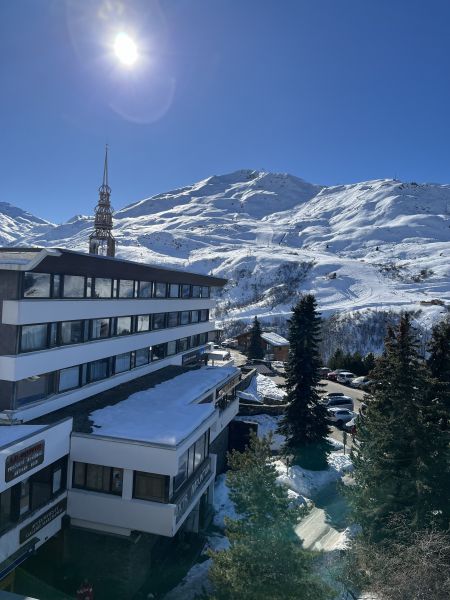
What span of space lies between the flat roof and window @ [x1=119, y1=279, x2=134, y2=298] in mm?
390

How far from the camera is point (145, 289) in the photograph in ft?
75.3

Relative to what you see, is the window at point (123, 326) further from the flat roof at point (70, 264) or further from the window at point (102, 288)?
the flat roof at point (70, 264)

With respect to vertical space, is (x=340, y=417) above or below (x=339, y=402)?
below

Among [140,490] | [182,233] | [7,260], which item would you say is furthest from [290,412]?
[182,233]

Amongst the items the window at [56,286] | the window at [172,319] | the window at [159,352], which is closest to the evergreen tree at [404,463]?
the window at [56,286]

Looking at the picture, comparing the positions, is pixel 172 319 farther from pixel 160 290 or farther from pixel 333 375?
pixel 333 375

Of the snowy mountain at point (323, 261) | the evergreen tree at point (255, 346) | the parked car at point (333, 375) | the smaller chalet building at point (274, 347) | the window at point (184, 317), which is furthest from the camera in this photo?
the snowy mountain at point (323, 261)

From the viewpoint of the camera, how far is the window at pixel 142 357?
22.5m

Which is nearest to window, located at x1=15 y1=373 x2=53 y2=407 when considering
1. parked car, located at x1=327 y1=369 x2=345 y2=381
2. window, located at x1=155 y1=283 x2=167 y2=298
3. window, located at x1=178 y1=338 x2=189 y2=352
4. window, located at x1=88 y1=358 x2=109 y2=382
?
window, located at x1=88 y1=358 x2=109 y2=382

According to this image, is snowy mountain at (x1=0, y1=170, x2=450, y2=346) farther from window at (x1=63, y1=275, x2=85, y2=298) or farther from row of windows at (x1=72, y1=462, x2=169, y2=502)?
row of windows at (x1=72, y1=462, x2=169, y2=502)

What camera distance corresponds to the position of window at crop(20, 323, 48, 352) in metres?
14.1

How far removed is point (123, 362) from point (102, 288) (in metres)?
4.29

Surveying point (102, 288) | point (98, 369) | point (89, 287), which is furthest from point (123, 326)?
point (89, 287)

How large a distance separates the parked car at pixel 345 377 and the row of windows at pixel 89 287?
2545 cm
